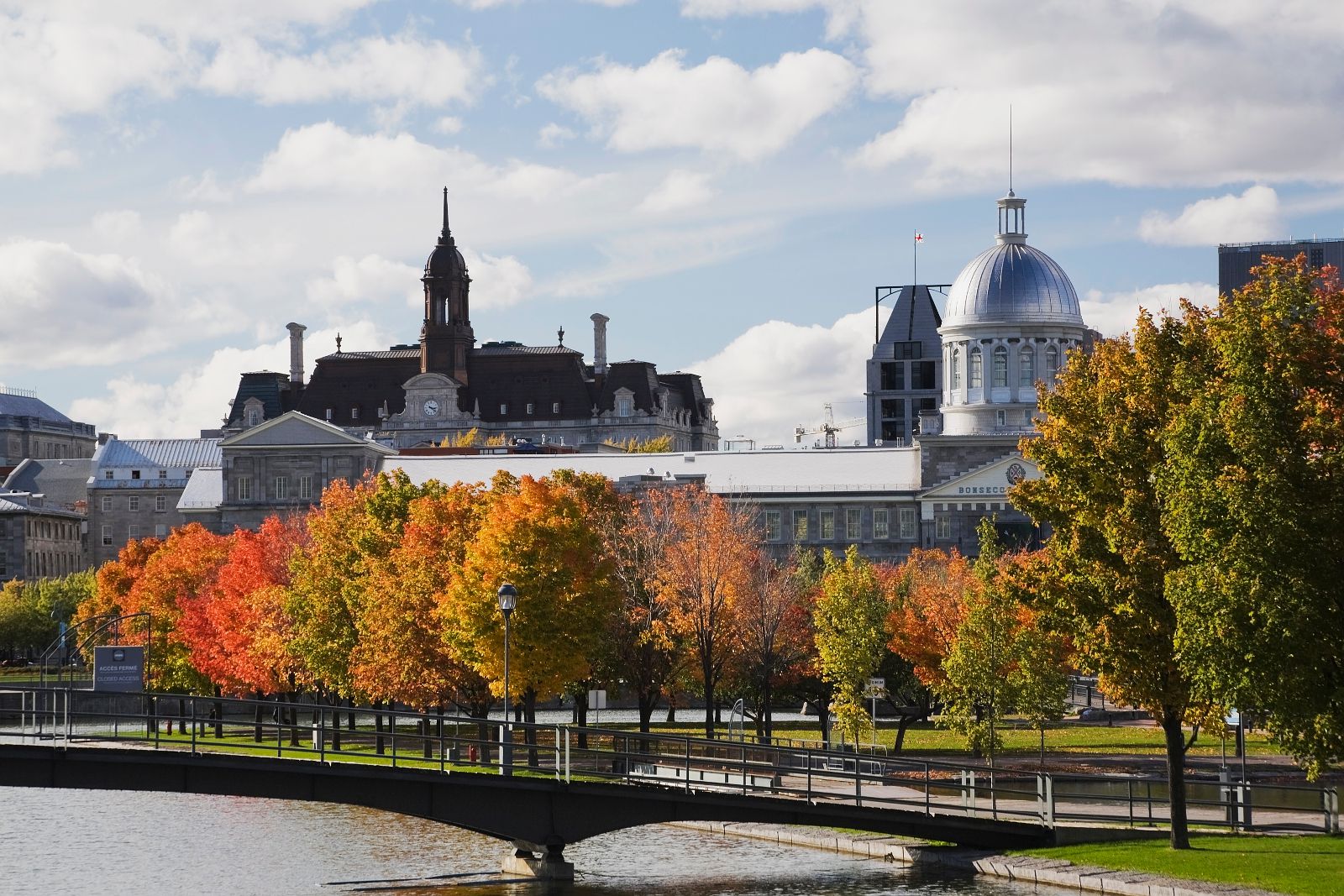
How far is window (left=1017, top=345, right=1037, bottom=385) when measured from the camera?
136 meters

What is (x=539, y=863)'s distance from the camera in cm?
4388

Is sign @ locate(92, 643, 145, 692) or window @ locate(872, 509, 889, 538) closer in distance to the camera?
sign @ locate(92, 643, 145, 692)

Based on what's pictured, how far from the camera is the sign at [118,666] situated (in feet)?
186

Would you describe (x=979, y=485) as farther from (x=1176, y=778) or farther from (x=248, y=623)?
(x=1176, y=778)

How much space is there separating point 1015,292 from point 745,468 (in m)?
21.7

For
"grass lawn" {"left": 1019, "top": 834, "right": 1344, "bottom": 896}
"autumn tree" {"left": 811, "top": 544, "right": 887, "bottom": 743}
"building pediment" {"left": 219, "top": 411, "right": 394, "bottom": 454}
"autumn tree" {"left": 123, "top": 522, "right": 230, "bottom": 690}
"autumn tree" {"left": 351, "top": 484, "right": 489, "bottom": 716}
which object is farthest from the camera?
"building pediment" {"left": 219, "top": 411, "right": 394, "bottom": 454}

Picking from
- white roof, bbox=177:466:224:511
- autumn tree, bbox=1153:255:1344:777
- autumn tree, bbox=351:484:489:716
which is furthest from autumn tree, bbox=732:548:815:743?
white roof, bbox=177:466:224:511

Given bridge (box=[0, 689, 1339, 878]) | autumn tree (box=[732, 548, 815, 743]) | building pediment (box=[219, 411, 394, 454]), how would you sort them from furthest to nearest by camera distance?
building pediment (box=[219, 411, 394, 454]) → autumn tree (box=[732, 548, 815, 743]) → bridge (box=[0, 689, 1339, 878])

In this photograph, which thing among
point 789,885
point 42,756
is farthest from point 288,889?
point 789,885

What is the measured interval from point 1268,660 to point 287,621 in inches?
2056

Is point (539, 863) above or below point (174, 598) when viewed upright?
below

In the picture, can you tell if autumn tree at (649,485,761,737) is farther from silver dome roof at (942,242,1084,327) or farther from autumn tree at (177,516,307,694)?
silver dome roof at (942,242,1084,327)

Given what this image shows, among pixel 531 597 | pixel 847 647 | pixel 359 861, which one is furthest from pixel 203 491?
pixel 359 861

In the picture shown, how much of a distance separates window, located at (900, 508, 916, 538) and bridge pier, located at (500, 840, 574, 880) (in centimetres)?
9245
